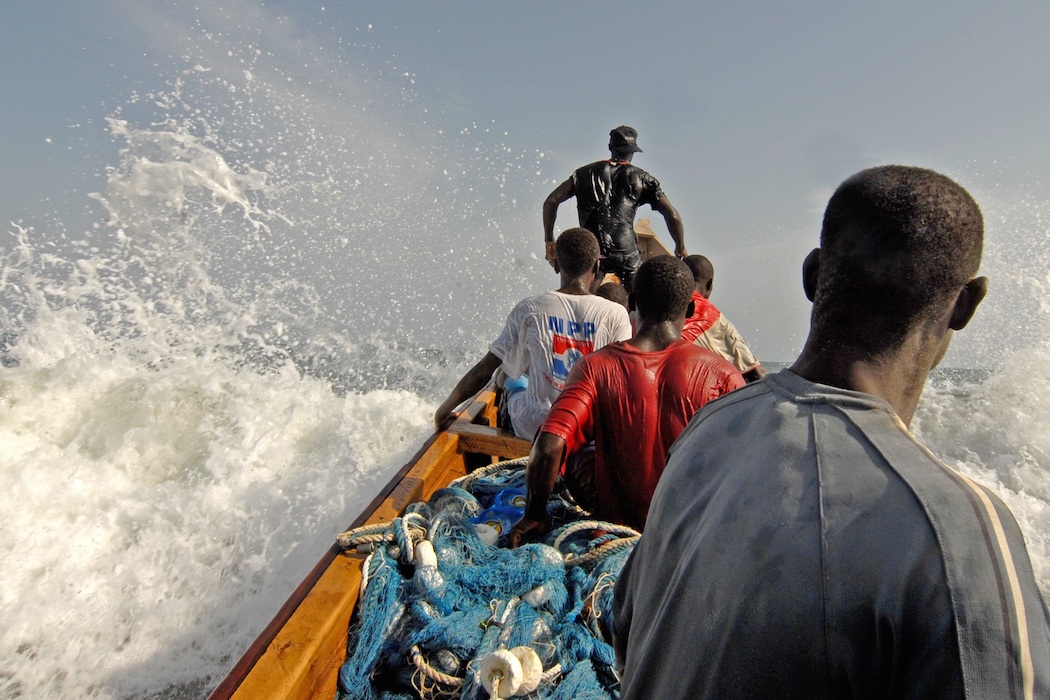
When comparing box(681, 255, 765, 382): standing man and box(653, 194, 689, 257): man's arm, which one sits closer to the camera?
box(681, 255, 765, 382): standing man

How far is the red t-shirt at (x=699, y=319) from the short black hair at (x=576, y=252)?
85 centimetres

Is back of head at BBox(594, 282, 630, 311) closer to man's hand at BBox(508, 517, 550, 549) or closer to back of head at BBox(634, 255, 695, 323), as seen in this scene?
back of head at BBox(634, 255, 695, 323)

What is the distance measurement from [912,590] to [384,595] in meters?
2.14

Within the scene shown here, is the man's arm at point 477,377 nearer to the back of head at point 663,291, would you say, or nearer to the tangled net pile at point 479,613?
the tangled net pile at point 479,613

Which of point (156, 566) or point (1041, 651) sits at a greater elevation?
point (1041, 651)

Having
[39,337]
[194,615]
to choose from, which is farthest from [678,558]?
[39,337]

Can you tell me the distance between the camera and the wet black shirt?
612 cm

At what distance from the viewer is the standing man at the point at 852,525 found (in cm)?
67

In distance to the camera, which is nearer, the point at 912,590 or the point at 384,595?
the point at 912,590

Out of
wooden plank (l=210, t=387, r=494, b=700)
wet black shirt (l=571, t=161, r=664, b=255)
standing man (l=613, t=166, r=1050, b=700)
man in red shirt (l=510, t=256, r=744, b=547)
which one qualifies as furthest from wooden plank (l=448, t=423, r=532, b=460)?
→ standing man (l=613, t=166, r=1050, b=700)

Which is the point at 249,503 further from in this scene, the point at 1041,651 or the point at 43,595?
the point at 1041,651

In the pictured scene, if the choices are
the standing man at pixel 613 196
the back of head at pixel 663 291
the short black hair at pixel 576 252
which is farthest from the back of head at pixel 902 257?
the standing man at pixel 613 196

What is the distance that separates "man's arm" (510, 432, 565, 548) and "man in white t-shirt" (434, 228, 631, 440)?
93 cm

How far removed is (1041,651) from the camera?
2.18 ft
